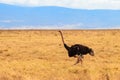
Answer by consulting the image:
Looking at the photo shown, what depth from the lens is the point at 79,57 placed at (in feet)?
68.9

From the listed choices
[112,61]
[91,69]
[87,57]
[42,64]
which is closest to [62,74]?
[91,69]

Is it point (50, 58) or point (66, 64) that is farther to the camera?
point (50, 58)

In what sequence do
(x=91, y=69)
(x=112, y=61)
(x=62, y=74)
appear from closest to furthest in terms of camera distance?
(x=62, y=74) < (x=91, y=69) < (x=112, y=61)

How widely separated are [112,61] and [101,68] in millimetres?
3675

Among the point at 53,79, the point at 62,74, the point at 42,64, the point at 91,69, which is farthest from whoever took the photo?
the point at 42,64

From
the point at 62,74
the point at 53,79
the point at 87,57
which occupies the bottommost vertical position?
the point at 87,57

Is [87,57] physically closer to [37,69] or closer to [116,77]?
[37,69]

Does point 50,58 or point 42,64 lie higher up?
point 42,64

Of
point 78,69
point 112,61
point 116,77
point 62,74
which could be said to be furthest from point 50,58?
point 116,77

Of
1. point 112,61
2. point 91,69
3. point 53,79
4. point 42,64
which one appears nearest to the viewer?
point 53,79

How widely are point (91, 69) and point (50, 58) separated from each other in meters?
6.41

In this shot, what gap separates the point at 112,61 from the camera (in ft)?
74.6

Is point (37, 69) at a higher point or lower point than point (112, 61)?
higher

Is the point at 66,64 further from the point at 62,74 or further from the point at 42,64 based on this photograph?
the point at 62,74
